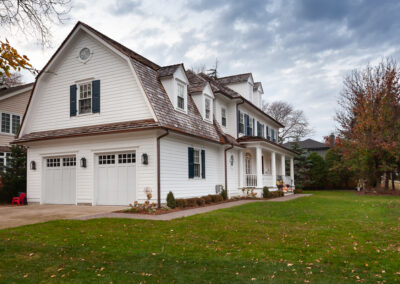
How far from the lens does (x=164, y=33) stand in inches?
647

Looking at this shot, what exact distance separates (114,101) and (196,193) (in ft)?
17.7

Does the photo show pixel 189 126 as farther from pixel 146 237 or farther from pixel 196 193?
pixel 146 237

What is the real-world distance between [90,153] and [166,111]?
146 inches

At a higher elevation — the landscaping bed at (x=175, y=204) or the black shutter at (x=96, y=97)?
the black shutter at (x=96, y=97)

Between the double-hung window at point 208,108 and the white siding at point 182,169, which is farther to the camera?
the double-hung window at point 208,108

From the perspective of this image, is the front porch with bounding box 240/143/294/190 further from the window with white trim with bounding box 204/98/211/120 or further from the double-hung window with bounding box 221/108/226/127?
the window with white trim with bounding box 204/98/211/120

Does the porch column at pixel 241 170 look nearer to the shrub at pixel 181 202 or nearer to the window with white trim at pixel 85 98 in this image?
the shrub at pixel 181 202

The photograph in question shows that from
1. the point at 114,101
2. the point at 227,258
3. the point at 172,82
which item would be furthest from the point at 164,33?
the point at 227,258

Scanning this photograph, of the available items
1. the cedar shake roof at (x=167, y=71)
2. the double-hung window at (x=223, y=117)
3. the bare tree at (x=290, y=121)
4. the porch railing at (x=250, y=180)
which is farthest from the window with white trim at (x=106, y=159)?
the bare tree at (x=290, y=121)

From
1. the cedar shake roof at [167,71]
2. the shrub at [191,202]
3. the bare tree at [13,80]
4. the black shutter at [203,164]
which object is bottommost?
the shrub at [191,202]

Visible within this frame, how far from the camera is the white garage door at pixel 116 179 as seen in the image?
1345 centimetres

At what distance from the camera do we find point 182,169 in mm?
14445

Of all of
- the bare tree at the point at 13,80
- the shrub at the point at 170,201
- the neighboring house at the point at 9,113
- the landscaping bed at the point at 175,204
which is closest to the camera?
the landscaping bed at the point at 175,204

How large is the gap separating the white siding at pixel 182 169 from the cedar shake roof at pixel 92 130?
1003 millimetres
